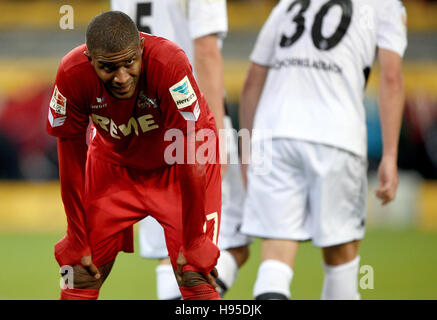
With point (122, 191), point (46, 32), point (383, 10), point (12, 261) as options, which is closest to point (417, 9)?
point (46, 32)

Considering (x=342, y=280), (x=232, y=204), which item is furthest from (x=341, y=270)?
(x=232, y=204)

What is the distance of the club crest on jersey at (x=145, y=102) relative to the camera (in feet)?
8.89

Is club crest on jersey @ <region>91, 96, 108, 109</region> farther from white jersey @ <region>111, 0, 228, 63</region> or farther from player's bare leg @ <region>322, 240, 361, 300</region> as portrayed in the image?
player's bare leg @ <region>322, 240, 361, 300</region>

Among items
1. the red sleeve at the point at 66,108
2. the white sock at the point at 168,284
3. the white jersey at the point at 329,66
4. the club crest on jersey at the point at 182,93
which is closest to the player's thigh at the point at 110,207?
the red sleeve at the point at 66,108

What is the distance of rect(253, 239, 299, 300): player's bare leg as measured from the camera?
135 inches

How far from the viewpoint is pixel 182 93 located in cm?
261

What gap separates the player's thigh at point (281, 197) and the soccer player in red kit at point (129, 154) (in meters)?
0.68

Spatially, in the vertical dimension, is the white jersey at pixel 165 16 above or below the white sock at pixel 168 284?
above

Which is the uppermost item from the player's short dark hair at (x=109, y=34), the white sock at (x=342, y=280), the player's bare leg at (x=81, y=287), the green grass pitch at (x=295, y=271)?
the player's short dark hair at (x=109, y=34)

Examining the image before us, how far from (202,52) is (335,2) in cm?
86

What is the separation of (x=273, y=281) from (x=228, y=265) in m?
0.62

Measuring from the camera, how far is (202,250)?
2.78 meters

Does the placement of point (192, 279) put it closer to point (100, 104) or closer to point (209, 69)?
point (100, 104)

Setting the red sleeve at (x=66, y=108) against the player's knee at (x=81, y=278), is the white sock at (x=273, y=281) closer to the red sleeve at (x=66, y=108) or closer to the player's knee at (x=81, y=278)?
the player's knee at (x=81, y=278)
